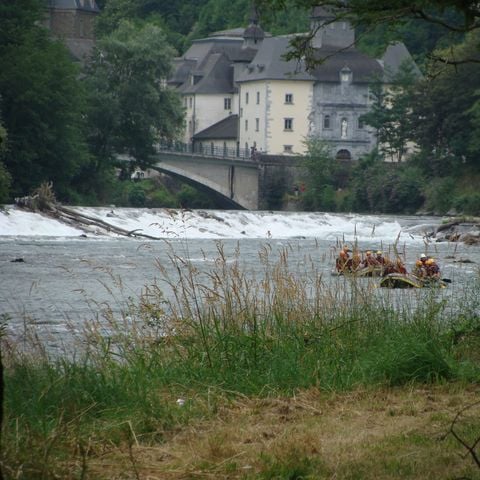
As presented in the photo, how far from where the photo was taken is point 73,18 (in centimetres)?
12469

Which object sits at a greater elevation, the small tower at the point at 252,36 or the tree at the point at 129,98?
the small tower at the point at 252,36

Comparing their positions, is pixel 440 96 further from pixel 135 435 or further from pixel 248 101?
pixel 135 435

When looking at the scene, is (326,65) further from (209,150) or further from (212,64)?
(212,64)

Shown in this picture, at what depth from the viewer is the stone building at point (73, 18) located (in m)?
124

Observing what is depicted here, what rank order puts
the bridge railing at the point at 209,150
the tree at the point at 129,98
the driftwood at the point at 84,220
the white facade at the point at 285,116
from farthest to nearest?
the white facade at the point at 285,116 < the bridge railing at the point at 209,150 < the tree at the point at 129,98 < the driftwood at the point at 84,220

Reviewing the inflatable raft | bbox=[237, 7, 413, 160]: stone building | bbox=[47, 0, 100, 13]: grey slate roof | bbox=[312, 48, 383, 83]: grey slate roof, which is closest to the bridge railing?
bbox=[237, 7, 413, 160]: stone building

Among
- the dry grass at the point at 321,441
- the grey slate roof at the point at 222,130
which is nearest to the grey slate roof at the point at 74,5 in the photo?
the grey slate roof at the point at 222,130

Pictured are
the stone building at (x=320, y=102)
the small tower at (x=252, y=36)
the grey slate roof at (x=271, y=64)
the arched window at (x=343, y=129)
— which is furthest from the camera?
the small tower at (x=252, y=36)

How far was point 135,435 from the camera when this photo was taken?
785 centimetres

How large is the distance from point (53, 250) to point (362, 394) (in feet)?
89.7

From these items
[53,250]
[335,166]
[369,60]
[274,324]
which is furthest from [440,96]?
[274,324]

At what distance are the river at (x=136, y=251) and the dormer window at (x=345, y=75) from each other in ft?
115

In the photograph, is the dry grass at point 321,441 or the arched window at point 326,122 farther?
the arched window at point 326,122

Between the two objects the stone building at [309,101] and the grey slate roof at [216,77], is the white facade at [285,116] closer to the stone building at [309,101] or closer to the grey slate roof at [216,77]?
the stone building at [309,101]
